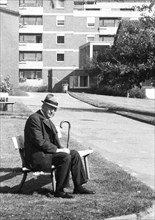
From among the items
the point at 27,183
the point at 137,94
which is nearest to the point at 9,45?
the point at 137,94

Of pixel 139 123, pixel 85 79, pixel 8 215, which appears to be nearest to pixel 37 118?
pixel 8 215

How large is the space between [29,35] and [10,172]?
2575 inches

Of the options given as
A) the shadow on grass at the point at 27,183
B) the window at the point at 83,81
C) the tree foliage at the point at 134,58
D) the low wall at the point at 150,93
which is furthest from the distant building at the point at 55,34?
the shadow on grass at the point at 27,183

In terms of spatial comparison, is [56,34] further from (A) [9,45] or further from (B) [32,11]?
(A) [9,45]

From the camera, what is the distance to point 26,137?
754 centimetres

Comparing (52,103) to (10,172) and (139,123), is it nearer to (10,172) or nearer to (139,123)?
(10,172)

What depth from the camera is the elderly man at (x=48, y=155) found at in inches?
289

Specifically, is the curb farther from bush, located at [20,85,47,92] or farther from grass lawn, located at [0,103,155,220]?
bush, located at [20,85,47,92]

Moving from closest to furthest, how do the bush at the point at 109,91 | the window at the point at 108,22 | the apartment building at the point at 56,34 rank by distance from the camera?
1. the bush at the point at 109,91
2. the apartment building at the point at 56,34
3. the window at the point at 108,22

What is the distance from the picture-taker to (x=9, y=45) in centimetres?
4731

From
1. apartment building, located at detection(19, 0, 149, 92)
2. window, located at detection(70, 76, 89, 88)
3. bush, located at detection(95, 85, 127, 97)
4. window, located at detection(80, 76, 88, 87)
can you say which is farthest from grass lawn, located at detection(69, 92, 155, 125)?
→ apartment building, located at detection(19, 0, 149, 92)

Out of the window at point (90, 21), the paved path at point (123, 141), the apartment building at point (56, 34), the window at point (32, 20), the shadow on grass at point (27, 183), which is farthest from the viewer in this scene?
the window at point (90, 21)

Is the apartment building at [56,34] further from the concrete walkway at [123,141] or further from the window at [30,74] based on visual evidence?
the concrete walkway at [123,141]

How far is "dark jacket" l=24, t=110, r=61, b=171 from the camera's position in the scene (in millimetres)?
7367
